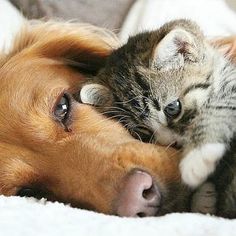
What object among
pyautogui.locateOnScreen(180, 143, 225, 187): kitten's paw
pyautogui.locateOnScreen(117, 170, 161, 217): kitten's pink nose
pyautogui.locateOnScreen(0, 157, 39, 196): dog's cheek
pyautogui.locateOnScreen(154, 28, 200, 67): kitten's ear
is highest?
pyautogui.locateOnScreen(154, 28, 200, 67): kitten's ear

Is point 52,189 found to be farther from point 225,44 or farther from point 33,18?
point 33,18

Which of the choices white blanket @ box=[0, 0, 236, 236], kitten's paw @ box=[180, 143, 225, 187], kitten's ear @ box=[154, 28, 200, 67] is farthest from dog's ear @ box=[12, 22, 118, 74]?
white blanket @ box=[0, 0, 236, 236]

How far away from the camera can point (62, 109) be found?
1.65 meters

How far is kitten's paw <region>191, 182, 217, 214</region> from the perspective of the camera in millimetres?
1261

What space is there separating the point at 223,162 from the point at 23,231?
0.50 meters

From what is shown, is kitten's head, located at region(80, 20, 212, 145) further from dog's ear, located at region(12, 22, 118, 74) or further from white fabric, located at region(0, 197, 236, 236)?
white fabric, located at region(0, 197, 236, 236)

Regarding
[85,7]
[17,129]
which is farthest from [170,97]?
[85,7]

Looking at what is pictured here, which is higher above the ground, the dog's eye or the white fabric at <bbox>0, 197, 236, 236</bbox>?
the white fabric at <bbox>0, 197, 236, 236</bbox>

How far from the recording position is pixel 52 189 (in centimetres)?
147

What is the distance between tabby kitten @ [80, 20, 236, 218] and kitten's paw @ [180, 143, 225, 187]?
0.02 meters

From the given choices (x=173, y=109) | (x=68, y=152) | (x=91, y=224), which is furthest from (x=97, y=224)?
(x=173, y=109)

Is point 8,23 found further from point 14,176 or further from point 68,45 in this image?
point 14,176

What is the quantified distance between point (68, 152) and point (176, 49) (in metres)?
0.42

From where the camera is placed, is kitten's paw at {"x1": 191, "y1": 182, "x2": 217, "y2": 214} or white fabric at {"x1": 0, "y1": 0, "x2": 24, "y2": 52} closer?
kitten's paw at {"x1": 191, "y1": 182, "x2": 217, "y2": 214}
